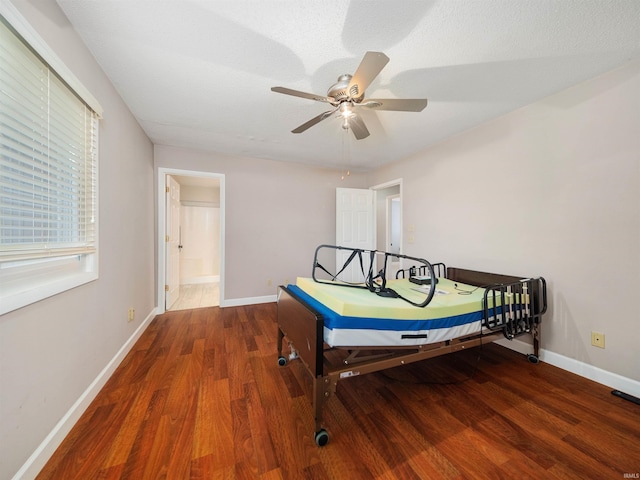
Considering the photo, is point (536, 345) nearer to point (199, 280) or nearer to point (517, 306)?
point (517, 306)

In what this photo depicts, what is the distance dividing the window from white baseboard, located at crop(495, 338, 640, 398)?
3685mm

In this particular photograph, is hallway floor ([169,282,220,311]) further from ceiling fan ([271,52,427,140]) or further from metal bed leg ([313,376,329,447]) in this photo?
ceiling fan ([271,52,427,140])

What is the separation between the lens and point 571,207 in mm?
2002

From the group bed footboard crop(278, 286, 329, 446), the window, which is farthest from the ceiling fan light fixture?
the window

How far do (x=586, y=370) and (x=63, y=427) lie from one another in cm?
370

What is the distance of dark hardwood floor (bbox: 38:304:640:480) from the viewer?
3.80 feet

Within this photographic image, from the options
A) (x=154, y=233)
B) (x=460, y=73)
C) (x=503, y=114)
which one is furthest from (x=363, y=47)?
(x=154, y=233)

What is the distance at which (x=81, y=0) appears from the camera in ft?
4.12

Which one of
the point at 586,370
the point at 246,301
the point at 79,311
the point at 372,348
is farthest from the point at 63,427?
the point at 586,370

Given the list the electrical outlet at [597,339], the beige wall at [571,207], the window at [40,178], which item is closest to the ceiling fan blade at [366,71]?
the window at [40,178]

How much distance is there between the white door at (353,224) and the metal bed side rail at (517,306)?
245cm

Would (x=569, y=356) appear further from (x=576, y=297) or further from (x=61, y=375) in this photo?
(x=61, y=375)

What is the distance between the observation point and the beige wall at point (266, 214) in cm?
366

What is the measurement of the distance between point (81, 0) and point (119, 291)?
203 centimetres
